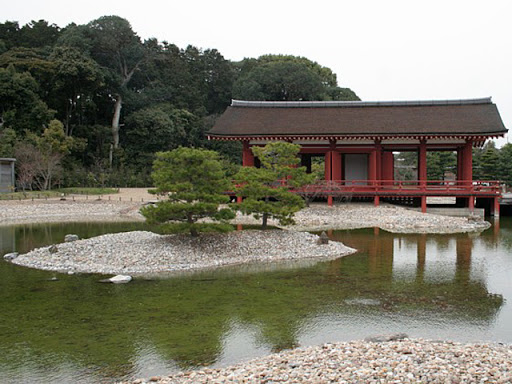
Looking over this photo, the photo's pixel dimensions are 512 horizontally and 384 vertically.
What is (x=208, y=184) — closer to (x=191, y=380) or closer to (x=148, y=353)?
(x=148, y=353)

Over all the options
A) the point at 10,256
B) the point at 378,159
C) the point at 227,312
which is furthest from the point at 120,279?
the point at 378,159

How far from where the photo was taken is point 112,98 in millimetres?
40469

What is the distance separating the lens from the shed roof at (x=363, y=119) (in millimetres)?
23219

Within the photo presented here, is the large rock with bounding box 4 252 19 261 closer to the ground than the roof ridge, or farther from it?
closer to the ground

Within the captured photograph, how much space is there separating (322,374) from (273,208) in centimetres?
1033

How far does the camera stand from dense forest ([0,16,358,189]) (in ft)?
105

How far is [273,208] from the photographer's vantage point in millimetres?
15547

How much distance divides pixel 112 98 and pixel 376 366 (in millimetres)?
38913

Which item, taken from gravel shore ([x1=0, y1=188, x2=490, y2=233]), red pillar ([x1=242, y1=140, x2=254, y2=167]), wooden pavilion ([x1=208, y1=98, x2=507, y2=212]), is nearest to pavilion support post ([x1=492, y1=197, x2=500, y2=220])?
wooden pavilion ([x1=208, y1=98, x2=507, y2=212])

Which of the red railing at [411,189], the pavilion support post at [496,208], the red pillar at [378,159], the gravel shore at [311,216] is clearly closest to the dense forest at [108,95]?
the gravel shore at [311,216]

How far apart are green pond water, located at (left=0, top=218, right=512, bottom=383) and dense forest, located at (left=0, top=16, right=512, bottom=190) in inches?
840

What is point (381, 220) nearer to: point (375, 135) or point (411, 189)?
point (411, 189)

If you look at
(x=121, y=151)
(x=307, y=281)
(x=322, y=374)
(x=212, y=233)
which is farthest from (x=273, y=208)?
(x=121, y=151)

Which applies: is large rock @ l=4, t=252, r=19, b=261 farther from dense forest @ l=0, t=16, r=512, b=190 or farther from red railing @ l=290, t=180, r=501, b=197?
dense forest @ l=0, t=16, r=512, b=190
